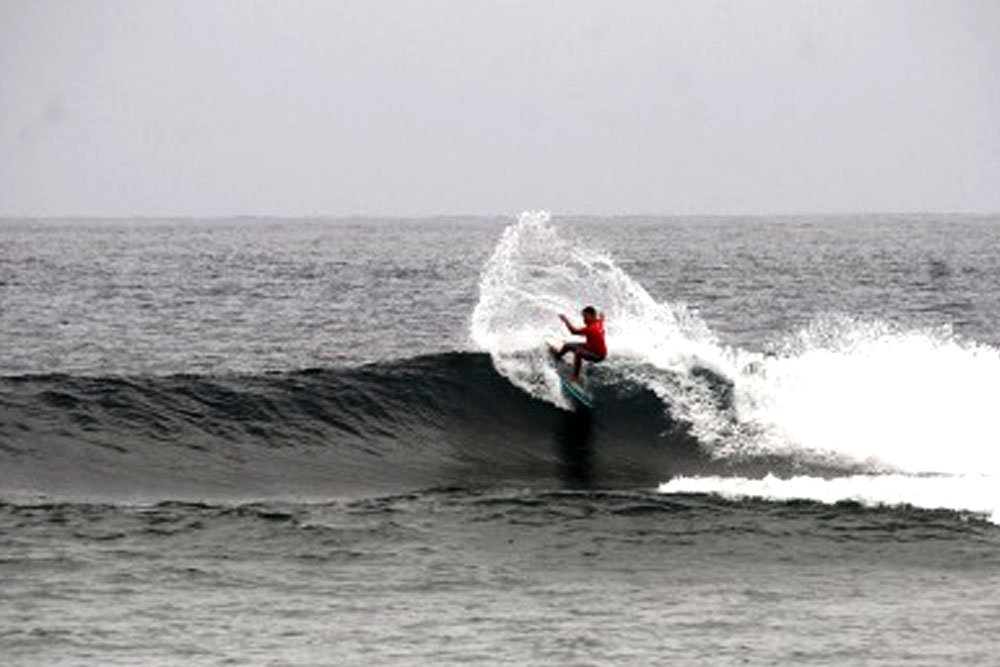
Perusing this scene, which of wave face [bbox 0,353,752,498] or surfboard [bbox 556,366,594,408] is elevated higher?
surfboard [bbox 556,366,594,408]

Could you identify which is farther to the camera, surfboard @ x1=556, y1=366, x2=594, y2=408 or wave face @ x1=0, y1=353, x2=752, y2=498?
surfboard @ x1=556, y1=366, x2=594, y2=408

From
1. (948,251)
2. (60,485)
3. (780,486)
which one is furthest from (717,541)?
(948,251)

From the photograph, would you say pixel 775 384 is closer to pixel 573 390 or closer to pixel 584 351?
pixel 573 390

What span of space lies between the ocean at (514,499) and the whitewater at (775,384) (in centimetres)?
6

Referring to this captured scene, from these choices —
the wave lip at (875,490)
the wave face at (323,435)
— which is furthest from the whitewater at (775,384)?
the wave face at (323,435)

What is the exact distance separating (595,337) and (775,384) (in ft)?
11.5

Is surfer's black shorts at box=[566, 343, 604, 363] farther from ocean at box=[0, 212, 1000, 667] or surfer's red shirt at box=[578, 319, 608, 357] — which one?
ocean at box=[0, 212, 1000, 667]

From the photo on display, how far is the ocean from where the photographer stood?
1579 cm

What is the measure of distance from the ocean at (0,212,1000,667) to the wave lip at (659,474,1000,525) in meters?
0.07

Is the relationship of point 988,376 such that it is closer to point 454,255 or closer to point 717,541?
point 717,541

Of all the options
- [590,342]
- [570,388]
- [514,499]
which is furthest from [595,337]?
[514,499]

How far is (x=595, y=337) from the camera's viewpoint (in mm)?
26219

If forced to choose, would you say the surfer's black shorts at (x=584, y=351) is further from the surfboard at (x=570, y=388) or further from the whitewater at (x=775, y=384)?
the whitewater at (x=775, y=384)

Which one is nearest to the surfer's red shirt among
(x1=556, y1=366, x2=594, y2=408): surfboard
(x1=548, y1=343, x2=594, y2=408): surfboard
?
(x1=548, y1=343, x2=594, y2=408): surfboard
